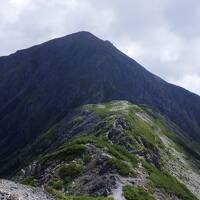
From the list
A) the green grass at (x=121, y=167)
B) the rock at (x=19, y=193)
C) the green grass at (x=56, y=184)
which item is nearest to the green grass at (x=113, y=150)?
Result: the green grass at (x=121, y=167)

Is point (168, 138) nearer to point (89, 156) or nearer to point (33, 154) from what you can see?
point (33, 154)

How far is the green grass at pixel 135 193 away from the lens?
84.2 metres

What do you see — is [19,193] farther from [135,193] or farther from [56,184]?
[56,184]

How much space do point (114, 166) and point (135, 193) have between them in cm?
1439

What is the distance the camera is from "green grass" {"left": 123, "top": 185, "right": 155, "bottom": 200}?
8425cm

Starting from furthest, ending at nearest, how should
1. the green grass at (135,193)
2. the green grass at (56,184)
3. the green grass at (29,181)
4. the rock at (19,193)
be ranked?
1. the green grass at (29,181)
2. the green grass at (56,184)
3. the green grass at (135,193)
4. the rock at (19,193)

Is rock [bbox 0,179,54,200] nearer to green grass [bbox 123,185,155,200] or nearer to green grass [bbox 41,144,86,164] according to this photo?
green grass [bbox 123,185,155,200]

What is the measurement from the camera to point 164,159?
148m

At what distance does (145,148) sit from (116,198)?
6359cm

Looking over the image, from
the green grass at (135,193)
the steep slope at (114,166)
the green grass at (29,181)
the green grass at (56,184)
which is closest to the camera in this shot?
the green grass at (135,193)

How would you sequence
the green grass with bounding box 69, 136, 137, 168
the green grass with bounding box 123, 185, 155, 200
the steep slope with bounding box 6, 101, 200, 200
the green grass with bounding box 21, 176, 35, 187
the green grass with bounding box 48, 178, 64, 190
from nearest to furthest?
the green grass with bounding box 123, 185, 155, 200 < the steep slope with bounding box 6, 101, 200, 200 < the green grass with bounding box 48, 178, 64, 190 < the green grass with bounding box 21, 176, 35, 187 < the green grass with bounding box 69, 136, 137, 168

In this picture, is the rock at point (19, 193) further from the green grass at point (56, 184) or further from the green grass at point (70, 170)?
the green grass at point (70, 170)

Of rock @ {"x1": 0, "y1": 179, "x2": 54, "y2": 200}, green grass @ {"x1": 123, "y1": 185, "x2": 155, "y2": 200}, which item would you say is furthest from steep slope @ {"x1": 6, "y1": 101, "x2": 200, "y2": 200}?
rock @ {"x1": 0, "y1": 179, "x2": 54, "y2": 200}

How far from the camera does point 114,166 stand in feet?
331
